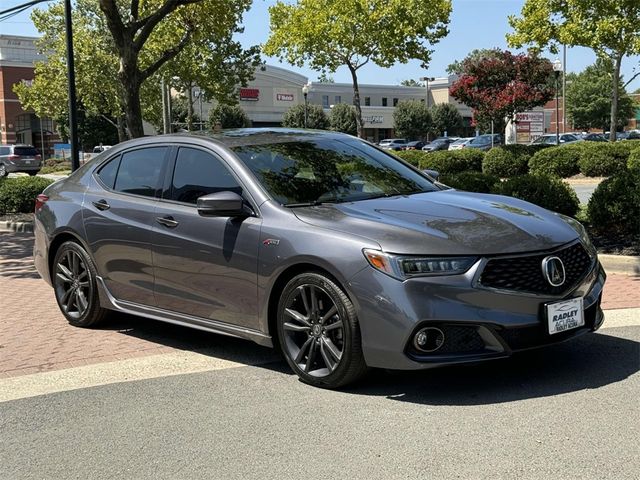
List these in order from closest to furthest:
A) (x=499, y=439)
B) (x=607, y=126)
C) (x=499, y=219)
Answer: (x=499, y=439) → (x=499, y=219) → (x=607, y=126)

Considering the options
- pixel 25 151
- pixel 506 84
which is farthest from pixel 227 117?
pixel 506 84

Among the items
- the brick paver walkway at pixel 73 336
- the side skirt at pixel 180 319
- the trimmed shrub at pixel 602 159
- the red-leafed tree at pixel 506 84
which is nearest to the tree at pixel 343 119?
the red-leafed tree at pixel 506 84

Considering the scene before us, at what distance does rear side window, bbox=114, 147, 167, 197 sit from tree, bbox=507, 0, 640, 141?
19612 mm

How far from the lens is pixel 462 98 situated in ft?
105

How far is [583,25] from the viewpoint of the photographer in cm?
2330

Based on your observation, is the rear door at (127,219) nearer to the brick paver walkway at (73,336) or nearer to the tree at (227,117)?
the brick paver walkway at (73,336)

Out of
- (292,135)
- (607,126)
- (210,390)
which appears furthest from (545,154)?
(607,126)

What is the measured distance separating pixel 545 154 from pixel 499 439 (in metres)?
20.1

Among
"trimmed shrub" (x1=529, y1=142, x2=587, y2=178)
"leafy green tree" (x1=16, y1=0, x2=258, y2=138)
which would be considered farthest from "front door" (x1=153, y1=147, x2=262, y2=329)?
"trimmed shrub" (x1=529, y1=142, x2=587, y2=178)

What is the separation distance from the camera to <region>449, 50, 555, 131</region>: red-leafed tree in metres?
29.8

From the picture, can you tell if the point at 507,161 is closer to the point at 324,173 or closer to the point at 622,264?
the point at 622,264

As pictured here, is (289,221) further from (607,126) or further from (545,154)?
(607,126)

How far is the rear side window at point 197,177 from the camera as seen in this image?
534 cm

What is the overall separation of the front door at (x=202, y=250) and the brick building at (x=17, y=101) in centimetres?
6851
